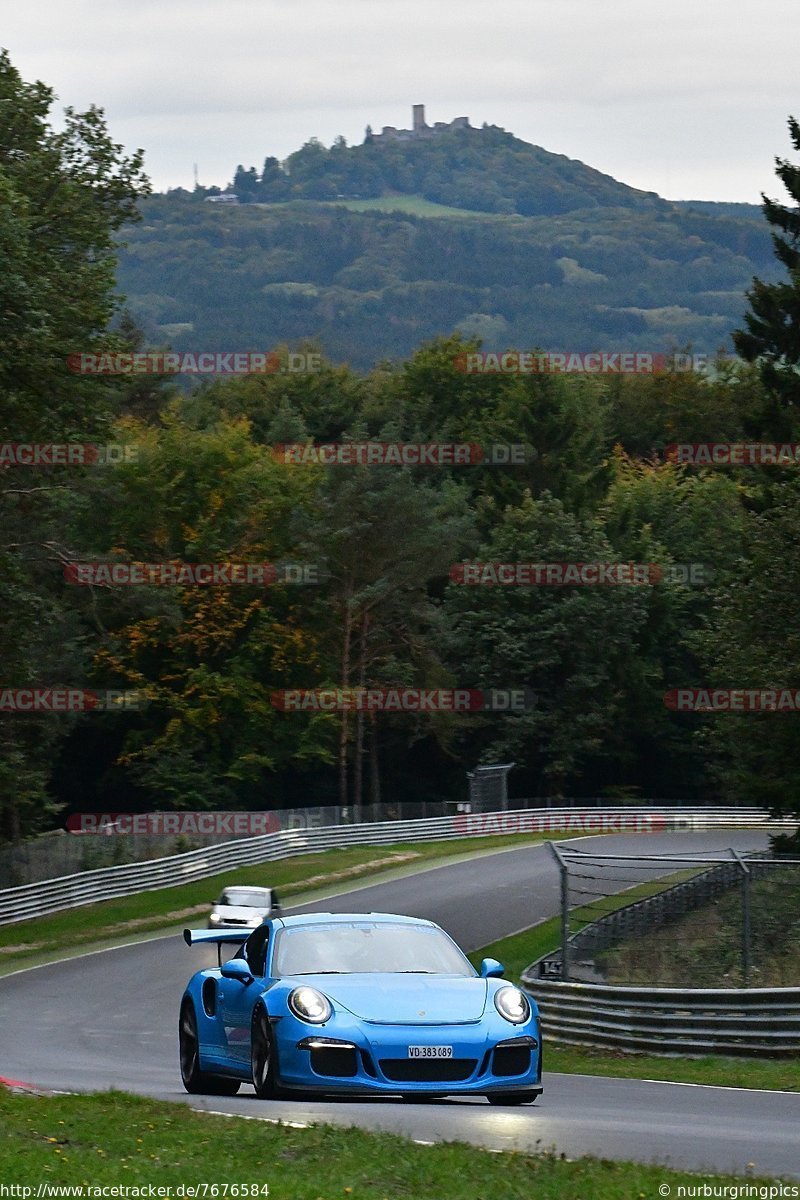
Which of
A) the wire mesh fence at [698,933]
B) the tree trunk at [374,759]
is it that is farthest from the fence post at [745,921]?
the tree trunk at [374,759]

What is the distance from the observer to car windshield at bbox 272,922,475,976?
12328 millimetres

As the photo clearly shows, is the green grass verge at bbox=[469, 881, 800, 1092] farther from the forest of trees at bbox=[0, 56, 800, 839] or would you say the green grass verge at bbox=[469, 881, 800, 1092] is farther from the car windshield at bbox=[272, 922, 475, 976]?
the forest of trees at bbox=[0, 56, 800, 839]

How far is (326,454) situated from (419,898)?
39445 mm

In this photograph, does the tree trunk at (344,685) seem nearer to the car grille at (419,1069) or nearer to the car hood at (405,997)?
the car hood at (405,997)

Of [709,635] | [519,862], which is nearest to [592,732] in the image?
[519,862]

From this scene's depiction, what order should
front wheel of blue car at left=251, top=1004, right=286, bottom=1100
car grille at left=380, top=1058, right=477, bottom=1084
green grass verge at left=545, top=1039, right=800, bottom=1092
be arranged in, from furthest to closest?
1. green grass verge at left=545, top=1039, right=800, bottom=1092
2. front wheel of blue car at left=251, top=1004, right=286, bottom=1100
3. car grille at left=380, top=1058, right=477, bottom=1084

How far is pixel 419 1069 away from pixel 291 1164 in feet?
8.79

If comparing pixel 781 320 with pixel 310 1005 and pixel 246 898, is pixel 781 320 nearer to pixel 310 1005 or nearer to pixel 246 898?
pixel 246 898

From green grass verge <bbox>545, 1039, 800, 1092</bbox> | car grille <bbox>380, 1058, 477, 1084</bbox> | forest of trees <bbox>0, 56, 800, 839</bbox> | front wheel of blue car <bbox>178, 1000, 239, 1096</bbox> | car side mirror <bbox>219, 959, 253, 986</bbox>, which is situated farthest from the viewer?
forest of trees <bbox>0, 56, 800, 839</bbox>

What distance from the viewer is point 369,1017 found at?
11.4 m

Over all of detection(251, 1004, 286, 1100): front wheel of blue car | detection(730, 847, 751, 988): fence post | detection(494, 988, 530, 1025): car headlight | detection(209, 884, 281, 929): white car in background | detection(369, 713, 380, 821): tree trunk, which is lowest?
detection(369, 713, 380, 821): tree trunk

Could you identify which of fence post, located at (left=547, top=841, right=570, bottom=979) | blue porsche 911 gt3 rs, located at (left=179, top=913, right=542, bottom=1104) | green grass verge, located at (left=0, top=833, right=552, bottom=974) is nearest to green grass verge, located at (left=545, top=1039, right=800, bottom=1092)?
fence post, located at (left=547, top=841, right=570, bottom=979)

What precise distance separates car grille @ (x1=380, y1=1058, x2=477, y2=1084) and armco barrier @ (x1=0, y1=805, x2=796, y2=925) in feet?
101

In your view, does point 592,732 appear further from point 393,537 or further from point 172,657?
point 172,657
